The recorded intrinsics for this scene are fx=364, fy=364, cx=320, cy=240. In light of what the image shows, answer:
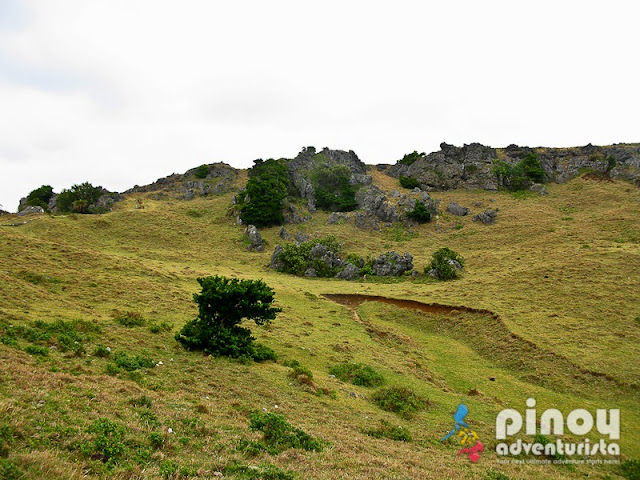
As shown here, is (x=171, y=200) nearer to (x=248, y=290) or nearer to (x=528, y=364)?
(x=248, y=290)

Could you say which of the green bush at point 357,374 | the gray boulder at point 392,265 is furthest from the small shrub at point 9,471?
the gray boulder at point 392,265

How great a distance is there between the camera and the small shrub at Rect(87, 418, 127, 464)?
265 inches

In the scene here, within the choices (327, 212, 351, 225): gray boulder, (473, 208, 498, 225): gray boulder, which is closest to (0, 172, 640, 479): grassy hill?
(473, 208, 498, 225): gray boulder

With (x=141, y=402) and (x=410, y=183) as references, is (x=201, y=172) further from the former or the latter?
(x=141, y=402)

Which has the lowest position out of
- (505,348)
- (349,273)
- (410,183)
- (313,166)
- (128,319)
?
(505,348)

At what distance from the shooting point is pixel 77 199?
6494 cm

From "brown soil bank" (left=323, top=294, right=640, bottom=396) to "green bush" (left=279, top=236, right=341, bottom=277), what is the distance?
35.4ft

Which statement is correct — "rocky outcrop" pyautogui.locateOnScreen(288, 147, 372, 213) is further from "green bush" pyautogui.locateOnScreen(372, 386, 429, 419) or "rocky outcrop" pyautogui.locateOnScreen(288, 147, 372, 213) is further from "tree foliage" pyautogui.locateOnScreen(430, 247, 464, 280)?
"green bush" pyautogui.locateOnScreen(372, 386, 429, 419)

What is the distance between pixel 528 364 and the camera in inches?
862

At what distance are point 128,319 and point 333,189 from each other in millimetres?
64392

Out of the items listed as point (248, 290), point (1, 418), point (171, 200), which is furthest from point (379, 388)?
point (171, 200)

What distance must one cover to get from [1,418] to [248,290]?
37.6 feet

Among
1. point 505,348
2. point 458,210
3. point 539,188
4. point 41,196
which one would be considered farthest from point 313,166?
point 505,348

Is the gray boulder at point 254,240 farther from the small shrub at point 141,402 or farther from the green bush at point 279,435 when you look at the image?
the green bush at point 279,435
